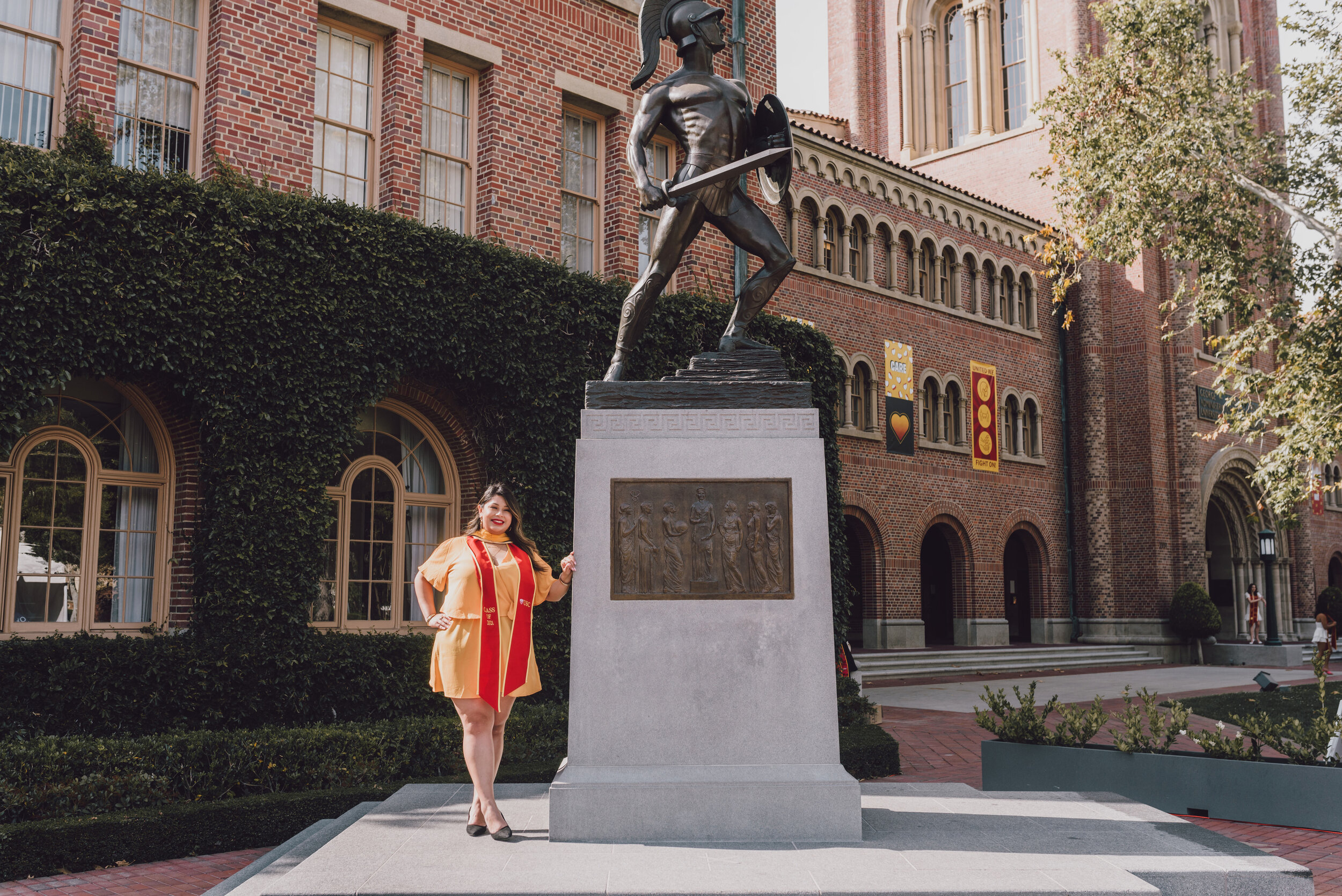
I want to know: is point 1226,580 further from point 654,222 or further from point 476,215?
point 476,215

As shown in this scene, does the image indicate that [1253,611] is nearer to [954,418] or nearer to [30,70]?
[954,418]

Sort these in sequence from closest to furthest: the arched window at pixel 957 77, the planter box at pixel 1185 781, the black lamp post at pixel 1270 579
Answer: the planter box at pixel 1185 781
the black lamp post at pixel 1270 579
the arched window at pixel 957 77

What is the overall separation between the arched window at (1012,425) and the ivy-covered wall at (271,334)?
57.3ft

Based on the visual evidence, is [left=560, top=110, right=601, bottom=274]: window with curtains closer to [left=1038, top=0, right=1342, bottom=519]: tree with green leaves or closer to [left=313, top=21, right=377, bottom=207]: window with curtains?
[left=313, top=21, right=377, bottom=207]: window with curtains

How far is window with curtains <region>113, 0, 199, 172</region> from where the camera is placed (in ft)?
35.5

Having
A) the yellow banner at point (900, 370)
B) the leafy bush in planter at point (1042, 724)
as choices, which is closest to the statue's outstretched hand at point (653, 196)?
the leafy bush in planter at point (1042, 724)

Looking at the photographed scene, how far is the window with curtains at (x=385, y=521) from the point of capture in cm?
1180

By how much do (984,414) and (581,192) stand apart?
15.2 m

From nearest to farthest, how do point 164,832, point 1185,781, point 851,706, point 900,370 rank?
point 164,832, point 1185,781, point 851,706, point 900,370

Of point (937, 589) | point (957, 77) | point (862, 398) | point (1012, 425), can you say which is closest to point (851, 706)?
point (862, 398)

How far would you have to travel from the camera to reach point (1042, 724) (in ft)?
26.4

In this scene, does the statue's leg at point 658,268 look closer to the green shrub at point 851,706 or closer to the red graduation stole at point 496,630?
the red graduation stole at point 496,630

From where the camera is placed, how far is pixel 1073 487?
28.8 metres

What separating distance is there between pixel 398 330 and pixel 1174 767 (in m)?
8.05
